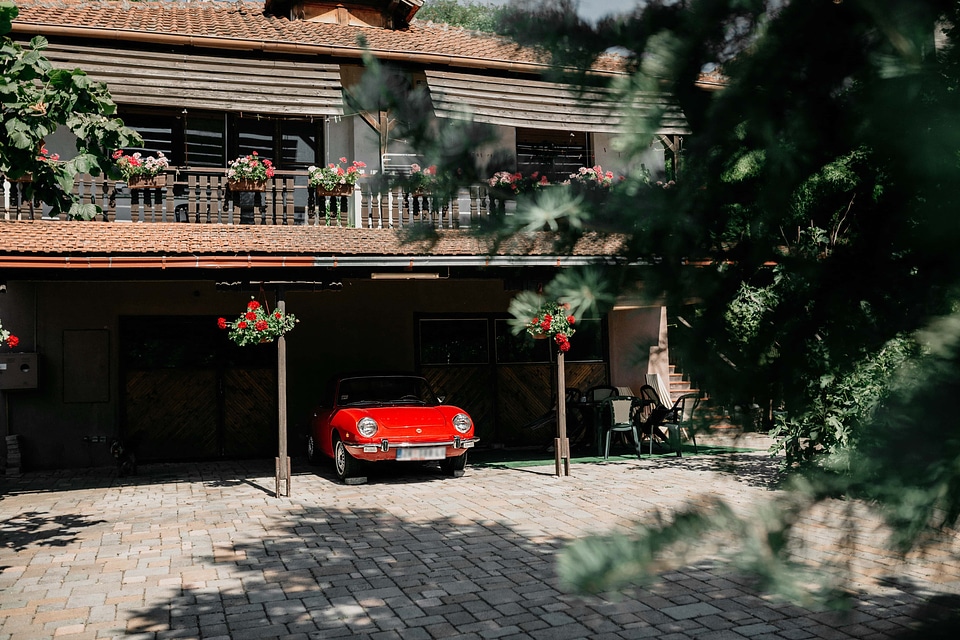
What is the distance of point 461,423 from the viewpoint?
1066 cm

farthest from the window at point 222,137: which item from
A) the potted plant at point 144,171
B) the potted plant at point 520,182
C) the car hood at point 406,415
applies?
the potted plant at point 520,182

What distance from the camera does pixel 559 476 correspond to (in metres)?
10.8

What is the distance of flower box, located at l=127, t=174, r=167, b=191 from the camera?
36.6ft

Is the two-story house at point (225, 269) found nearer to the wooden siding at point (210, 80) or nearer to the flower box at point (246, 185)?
the wooden siding at point (210, 80)

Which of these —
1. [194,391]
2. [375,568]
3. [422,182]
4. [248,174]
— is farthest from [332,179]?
[422,182]

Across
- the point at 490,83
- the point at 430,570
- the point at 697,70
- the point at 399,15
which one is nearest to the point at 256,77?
the point at 490,83

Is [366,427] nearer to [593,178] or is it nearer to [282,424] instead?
[282,424]

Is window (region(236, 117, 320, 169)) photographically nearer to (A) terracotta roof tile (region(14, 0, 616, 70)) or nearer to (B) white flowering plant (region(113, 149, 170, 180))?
(A) terracotta roof tile (region(14, 0, 616, 70))

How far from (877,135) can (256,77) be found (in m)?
12.7

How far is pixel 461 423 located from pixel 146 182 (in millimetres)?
5677

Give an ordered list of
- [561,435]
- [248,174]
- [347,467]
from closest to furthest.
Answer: [347,467]
[561,435]
[248,174]

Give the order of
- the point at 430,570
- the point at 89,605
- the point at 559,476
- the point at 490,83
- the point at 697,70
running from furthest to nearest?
1. the point at 490,83
2. the point at 559,476
3. the point at 430,570
4. the point at 89,605
5. the point at 697,70

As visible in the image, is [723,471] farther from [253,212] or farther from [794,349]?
[253,212]

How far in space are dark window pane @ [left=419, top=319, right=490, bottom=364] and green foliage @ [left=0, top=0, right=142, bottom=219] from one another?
30.4 feet
